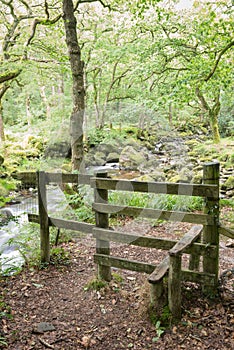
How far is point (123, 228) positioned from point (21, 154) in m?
10.6

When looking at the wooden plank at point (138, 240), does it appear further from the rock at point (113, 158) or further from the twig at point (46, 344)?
the rock at point (113, 158)

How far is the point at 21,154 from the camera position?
15.3 m

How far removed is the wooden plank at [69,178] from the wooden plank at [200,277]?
1.65m

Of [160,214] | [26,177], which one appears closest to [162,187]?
[160,214]

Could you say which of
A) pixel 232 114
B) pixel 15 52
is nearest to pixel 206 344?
pixel 15 52

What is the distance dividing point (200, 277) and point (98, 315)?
1220mm

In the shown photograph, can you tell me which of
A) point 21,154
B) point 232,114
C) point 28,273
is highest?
point 232,114

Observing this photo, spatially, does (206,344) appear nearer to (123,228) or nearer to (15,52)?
(123,228)

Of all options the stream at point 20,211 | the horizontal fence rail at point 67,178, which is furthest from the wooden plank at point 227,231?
the stream at point 20,211

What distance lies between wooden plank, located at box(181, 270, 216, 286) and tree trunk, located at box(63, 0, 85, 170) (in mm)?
4105

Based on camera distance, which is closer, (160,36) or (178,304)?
(178,304)

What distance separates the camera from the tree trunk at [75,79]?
634cm

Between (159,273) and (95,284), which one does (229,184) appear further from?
(159,273)

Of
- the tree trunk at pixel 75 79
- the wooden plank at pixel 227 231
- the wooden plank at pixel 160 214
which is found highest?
the tree trunk at pixel 75 79
